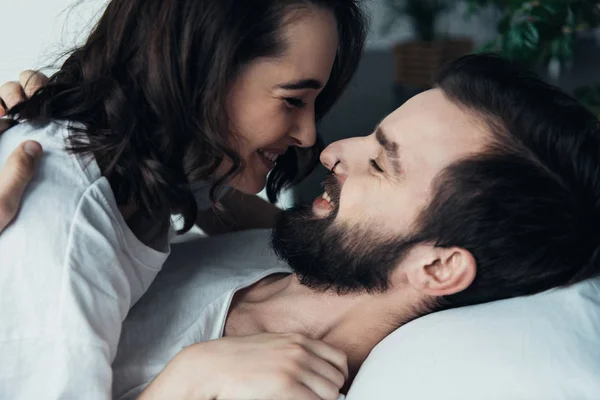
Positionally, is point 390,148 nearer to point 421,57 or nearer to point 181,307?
point 181,307

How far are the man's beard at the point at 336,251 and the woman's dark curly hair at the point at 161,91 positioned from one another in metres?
0.16

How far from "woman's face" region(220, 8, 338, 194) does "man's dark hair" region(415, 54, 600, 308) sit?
28 cm

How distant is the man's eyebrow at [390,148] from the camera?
1094 millimetres

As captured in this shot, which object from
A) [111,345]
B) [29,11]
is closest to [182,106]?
[111,345]

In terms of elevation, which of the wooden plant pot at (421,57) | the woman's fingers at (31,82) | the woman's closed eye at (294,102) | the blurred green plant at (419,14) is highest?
the woman's fingers at (31,82)

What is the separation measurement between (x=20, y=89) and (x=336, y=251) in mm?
651

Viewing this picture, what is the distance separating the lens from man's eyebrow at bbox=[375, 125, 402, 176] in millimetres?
1094

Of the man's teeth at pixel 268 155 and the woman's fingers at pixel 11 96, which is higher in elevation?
the woman's fingers at pixel 11 96

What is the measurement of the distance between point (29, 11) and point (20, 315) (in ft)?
2.81

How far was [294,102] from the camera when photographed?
3.93 feet

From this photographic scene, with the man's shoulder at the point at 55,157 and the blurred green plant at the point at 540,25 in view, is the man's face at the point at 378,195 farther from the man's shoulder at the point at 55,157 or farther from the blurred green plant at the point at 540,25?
the blurred green plant at the point at 540,25

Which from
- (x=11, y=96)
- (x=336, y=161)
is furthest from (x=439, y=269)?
(x=11, y=96)

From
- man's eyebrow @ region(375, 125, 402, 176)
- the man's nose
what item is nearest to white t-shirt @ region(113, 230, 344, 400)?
the man's nose

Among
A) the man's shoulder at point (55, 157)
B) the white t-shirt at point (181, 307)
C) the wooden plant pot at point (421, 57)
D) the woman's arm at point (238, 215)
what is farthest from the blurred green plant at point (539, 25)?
the man's shoulder at point (55, 157)
